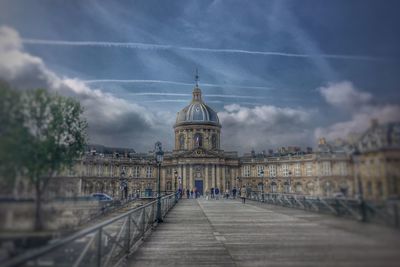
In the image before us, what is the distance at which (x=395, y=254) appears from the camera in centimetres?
208

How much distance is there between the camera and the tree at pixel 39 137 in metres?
1.74

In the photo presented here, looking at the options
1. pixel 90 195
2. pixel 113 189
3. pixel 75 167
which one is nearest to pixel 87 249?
pixel 113 189

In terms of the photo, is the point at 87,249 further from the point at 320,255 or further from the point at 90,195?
the point at 320,255

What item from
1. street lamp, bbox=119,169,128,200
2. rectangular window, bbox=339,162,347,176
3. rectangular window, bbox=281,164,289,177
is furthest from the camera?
rectangular window, bbox=281,164,289,177

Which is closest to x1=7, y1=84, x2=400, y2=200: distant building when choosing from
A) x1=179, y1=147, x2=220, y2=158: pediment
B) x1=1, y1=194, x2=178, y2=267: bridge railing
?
x1=1, y1=194, x2=178, y2=267: bridge railing

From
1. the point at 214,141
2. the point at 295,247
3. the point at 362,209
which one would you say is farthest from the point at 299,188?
the point at 214,141

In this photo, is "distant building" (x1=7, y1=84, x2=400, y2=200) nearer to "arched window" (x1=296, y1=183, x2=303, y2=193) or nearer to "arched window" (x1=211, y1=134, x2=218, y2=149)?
"arched window" (x1=296, y1=183, x2=303, y2=193)

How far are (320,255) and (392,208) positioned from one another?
113cm

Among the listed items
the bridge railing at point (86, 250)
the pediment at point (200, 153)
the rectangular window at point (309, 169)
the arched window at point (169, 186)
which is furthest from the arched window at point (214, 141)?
the rectangular window at point (309, 169)

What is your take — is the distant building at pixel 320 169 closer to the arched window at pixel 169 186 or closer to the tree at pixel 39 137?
the tree at pixel 39 137

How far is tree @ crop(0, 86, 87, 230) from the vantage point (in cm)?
174

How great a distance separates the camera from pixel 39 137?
194cm

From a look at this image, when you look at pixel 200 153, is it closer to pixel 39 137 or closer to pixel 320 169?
pixel 320 169

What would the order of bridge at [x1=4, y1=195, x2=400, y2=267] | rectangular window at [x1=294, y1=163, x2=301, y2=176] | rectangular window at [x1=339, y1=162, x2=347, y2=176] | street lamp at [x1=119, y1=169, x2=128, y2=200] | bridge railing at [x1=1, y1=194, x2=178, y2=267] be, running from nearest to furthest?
bridge railing at [x1=1, y1=194, x2=178, y2=267], bridge at [x1=4, y1=195, x2=400, y2=267], rectangular window at [x1=339, y1=162, x2=347, y2=176], rectangular window at [x1=294, y1=163, x2=301, y2=176], street lamp at [x1=119, y1=169, x2=128, y2=200]
